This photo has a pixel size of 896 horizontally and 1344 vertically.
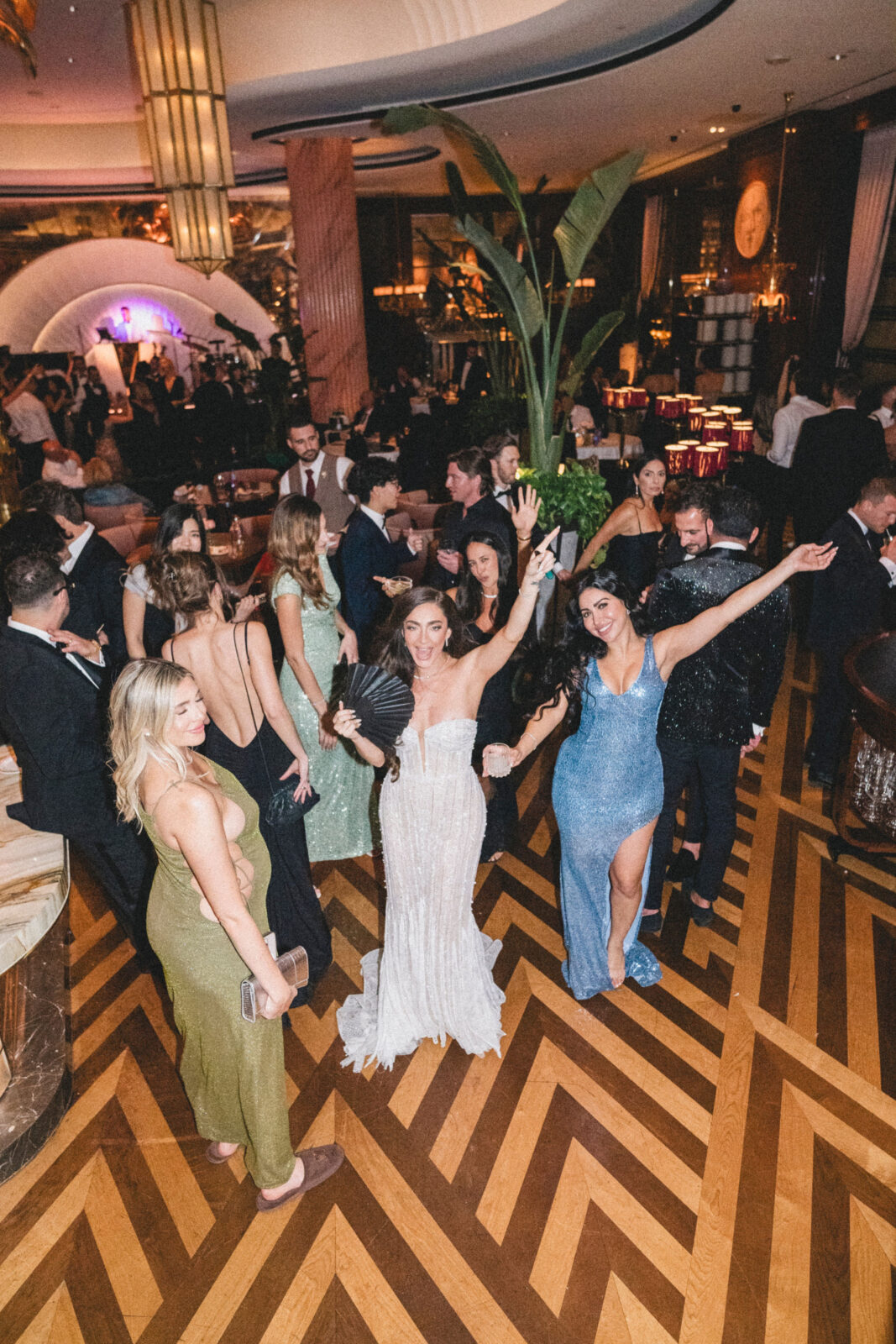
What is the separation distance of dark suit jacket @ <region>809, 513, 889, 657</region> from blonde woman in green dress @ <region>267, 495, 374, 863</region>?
7.50ft

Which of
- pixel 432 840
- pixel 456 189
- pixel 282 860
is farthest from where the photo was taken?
pixel 456 189

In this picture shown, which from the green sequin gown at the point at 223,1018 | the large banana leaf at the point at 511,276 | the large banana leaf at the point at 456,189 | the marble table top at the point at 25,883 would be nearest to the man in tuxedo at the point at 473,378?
the large banana leaf at the point at 456,189

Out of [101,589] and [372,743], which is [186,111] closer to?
[101,589]

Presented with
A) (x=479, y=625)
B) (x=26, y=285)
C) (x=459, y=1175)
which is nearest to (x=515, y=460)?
(x=479, y=625)

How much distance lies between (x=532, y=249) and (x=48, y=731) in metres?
4.53

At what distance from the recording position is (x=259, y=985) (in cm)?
216

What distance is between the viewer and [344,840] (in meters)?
4.04

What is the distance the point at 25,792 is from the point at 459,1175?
187cm

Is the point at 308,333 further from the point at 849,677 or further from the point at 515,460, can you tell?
the point at 849,677

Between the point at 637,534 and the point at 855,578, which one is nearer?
the point at 855,578

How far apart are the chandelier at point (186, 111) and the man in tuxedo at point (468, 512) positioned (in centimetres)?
260

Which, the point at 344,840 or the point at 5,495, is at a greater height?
the point at 5,495

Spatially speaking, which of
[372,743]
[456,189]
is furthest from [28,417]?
[372,743]

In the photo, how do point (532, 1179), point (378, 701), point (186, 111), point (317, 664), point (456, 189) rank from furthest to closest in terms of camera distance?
point (456, 189) → point (186, 111) → point (317, 664) → point (532, 1179) → point (378, 701)
